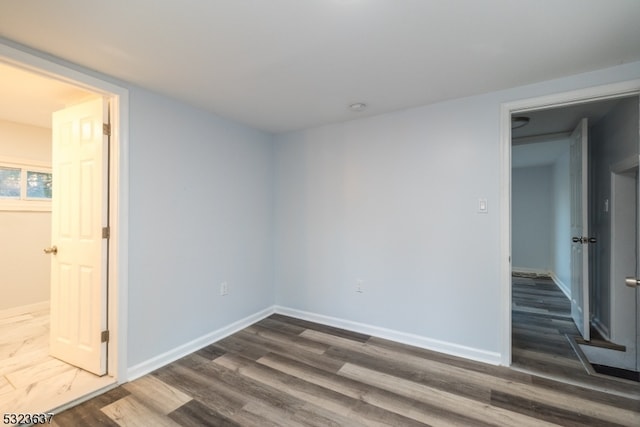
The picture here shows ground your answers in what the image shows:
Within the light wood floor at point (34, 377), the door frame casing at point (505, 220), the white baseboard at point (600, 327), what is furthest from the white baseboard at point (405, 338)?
the light wood floor at point (34, 377)

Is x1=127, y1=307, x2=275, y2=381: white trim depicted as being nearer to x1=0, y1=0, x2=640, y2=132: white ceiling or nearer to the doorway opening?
x1=0, y1=0, x2=640, y2=132: white ceiling

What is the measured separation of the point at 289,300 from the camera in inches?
148

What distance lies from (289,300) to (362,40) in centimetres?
302

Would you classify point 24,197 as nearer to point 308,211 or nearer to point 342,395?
point 308,211

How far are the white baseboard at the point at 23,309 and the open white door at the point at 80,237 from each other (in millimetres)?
1726

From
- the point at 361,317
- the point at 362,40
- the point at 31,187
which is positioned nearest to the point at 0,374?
the point at 31,187

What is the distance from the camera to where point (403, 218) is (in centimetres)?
297

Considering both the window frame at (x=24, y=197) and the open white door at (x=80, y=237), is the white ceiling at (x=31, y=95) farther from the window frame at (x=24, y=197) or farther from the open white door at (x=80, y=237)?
the window frame at (x=24, y=197)

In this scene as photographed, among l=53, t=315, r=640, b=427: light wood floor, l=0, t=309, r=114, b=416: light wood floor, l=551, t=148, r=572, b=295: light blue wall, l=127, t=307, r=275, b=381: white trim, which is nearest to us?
l=53, t=315, r=640, b=427: light wood floor

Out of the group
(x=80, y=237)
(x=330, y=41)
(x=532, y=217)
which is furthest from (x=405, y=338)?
(x=532, y=217)

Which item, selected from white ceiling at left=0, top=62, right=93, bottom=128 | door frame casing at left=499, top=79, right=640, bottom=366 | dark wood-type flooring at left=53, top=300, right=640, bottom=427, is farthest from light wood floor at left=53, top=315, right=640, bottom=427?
white ceiling at left=0, top=62, right=93, bottom=128

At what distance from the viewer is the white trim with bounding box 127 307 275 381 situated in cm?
237

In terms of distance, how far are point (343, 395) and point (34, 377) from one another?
243 cm

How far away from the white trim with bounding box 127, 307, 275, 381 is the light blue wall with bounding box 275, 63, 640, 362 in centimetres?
52
